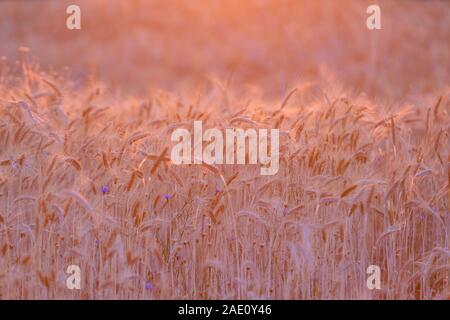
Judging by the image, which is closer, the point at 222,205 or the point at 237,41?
the point at 222,205

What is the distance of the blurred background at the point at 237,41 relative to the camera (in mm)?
12367

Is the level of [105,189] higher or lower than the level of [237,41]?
lower

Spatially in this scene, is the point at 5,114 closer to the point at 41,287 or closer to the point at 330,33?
the point at 41,287

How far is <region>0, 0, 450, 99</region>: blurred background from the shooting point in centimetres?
1237

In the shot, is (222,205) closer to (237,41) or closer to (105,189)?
(105,189)

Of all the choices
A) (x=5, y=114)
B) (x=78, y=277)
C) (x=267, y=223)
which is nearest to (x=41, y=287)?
(x=78, y=277)

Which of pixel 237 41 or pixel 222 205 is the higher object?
pixel 237 41

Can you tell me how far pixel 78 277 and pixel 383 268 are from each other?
4.56 ft

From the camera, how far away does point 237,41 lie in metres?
14.5

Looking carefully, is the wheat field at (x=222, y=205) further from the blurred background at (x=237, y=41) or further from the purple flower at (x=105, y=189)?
the blurred background at (x=237, y=41)

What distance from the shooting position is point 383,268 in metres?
4.05

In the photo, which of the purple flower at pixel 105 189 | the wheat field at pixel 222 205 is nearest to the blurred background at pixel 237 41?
the wheat field at pixel 222 205

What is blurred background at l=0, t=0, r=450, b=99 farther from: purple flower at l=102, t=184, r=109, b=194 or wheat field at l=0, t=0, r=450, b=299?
purple flower at l=102, t=184, r=109, b=194

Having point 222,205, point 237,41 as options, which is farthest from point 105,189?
point 237,41
